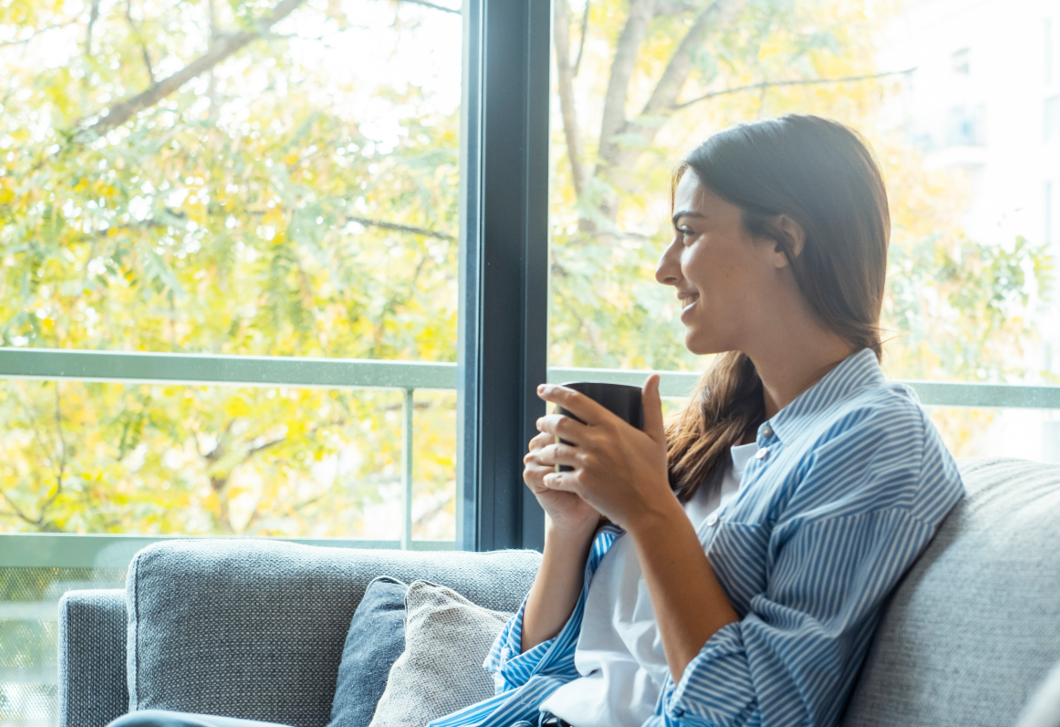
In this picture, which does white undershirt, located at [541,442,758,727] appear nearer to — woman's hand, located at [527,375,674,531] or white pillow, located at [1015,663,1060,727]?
woman's hand, located at [527,375,674,531]

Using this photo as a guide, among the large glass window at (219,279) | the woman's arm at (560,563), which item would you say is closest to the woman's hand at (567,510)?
the woman's arm at (560,563)

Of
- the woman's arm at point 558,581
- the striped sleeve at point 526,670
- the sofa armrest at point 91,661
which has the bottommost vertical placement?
the sofa armrest at point 91,661

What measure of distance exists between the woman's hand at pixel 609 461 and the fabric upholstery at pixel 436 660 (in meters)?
0.48

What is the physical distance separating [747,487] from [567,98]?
6.02 feet

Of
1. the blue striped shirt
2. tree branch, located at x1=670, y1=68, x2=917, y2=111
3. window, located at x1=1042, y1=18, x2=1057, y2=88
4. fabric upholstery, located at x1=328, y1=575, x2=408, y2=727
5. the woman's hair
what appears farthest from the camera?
tree branch, located at x1=670, y1=68, x2=917, y2=111

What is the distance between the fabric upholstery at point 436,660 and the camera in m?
1.28

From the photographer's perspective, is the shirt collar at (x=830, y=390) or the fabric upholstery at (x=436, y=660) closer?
the shirt collar at (x=830, y=390)

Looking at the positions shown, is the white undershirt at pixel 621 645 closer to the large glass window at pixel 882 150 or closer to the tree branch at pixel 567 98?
the large glass window at pixel 882 150

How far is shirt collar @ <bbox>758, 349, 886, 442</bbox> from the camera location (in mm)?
1046

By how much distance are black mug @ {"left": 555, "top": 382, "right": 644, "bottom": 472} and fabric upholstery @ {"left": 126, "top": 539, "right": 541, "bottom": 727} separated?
27.8 inches

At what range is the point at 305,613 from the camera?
59.6 inches

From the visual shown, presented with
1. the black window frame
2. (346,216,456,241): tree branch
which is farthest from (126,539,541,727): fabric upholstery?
(346,216,456,241): tree branch

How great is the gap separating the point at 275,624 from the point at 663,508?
0.81 metres

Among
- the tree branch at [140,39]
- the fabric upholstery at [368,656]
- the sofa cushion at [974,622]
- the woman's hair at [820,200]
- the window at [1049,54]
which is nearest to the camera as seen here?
the sofa cushion at [974,622]
